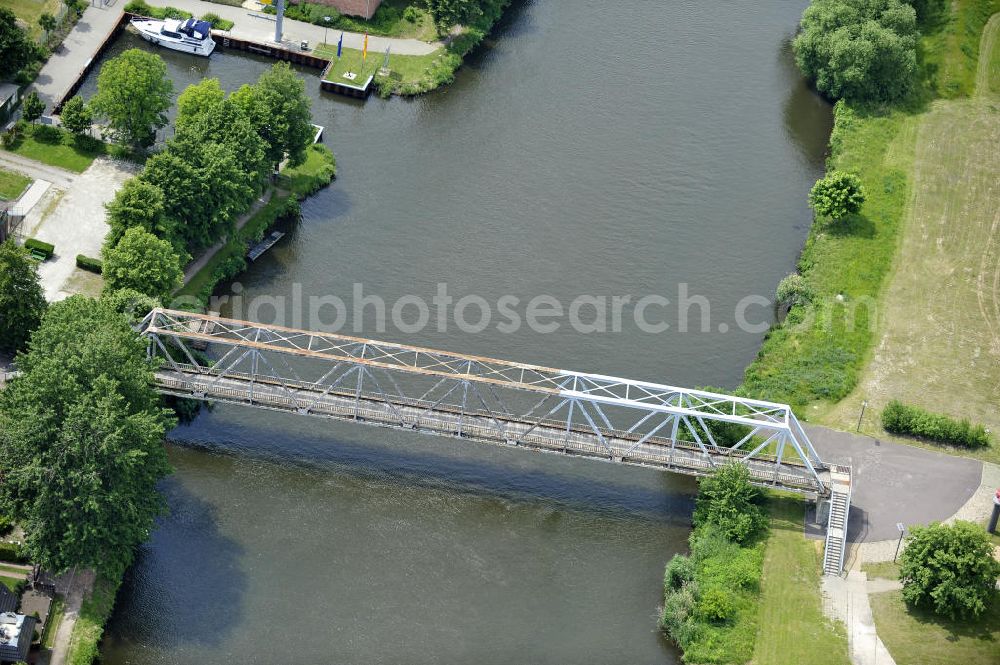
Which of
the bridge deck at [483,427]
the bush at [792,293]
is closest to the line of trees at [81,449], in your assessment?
the bridge deck at [483,427]

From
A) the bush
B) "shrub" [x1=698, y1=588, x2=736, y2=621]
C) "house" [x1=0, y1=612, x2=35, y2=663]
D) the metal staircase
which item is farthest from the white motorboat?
"shrub" [x1=698, y1=588, x2=736, y2=621]

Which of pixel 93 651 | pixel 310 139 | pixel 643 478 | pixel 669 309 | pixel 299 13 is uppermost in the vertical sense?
pixel 299 13

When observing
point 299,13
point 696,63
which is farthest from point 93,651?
point 696,63

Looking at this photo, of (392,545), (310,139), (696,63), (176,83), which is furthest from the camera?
(696,63)

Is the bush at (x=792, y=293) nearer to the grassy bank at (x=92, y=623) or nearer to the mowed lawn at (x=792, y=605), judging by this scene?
the mowed lawn at (x=792, y=605)

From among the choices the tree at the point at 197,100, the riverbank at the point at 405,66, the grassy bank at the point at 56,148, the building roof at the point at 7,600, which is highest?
the riverbank at the point at 405,66

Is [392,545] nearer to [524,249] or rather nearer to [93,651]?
[93,651]

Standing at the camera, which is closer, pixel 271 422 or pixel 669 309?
pixel 271 422

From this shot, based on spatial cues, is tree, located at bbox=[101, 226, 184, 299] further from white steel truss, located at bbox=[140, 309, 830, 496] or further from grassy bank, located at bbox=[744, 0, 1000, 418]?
grassy bank, located at bbox=[744, 0, 1000, 418]
